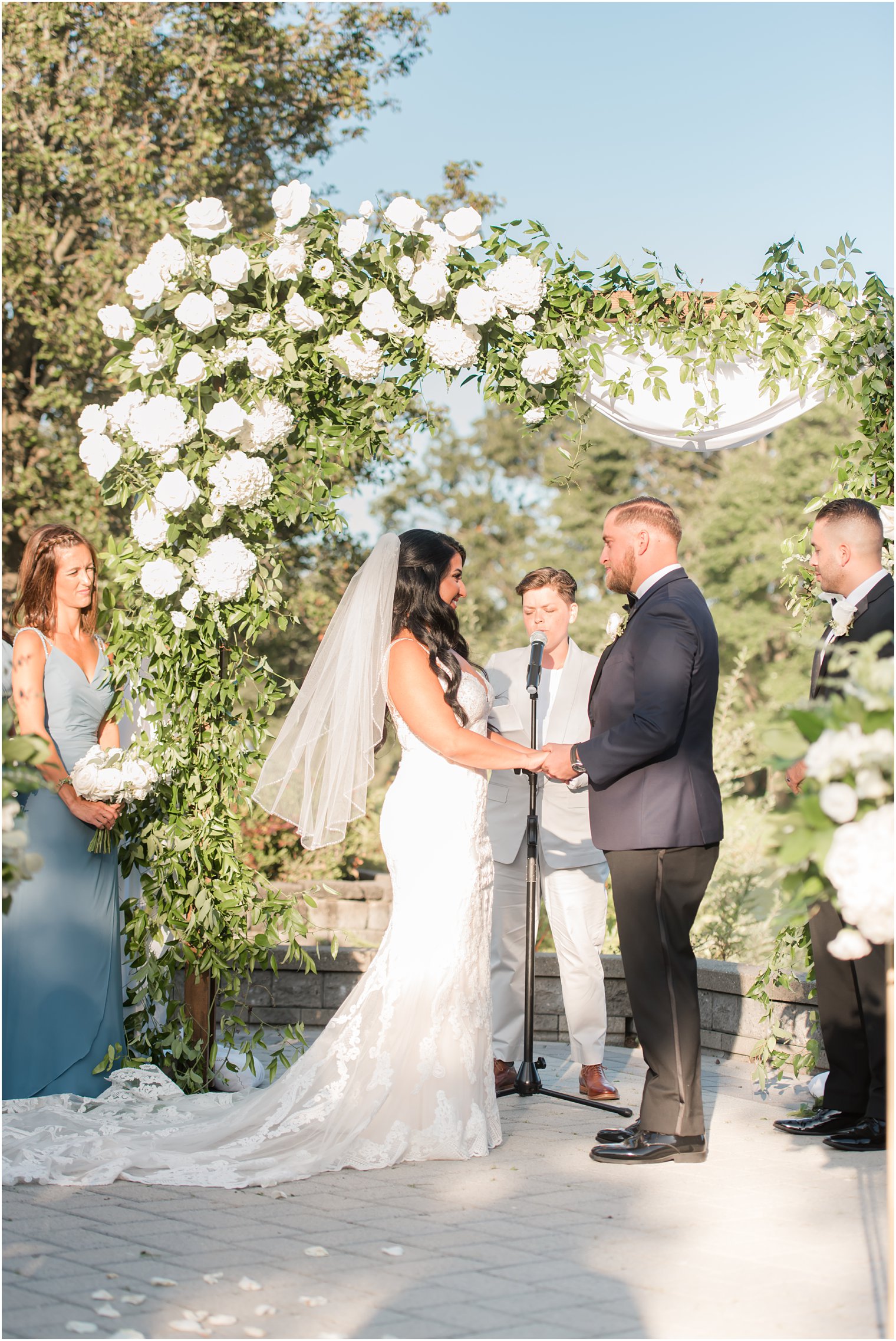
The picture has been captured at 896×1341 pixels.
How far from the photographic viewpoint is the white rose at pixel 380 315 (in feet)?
16.9

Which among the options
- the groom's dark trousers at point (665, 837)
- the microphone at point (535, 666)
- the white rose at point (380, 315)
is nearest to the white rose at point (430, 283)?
the white rose at point (380, 315)

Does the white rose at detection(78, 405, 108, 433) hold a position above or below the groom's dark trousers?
above

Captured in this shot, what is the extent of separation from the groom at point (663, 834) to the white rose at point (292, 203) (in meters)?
2.10

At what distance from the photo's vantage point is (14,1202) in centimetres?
399

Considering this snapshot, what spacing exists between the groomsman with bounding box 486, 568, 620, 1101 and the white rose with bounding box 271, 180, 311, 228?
1840mm

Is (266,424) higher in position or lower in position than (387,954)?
higher

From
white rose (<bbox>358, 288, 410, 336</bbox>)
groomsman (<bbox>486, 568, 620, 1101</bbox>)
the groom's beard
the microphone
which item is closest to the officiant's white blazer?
groomsman (<bbox>486, 568, 620, 1101</bbox>)

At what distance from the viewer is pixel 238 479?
5059 millimetres

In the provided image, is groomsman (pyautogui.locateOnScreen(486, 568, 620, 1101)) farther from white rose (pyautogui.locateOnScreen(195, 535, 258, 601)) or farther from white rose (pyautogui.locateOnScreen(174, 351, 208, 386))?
white rose (pyautogui.locateOnScreen(174, 351, 208, 386))

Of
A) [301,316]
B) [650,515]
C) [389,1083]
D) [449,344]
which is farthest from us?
[449,344]

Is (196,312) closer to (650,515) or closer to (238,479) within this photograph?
(238,479)

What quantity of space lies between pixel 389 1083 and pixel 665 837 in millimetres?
1330

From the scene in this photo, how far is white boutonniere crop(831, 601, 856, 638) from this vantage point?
4.74 metres

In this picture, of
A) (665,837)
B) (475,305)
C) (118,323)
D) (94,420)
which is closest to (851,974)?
(665,837)
